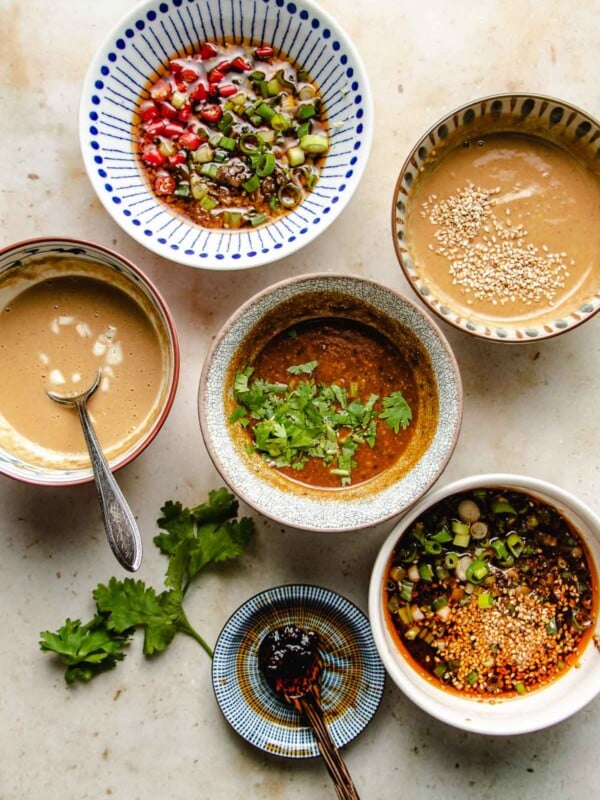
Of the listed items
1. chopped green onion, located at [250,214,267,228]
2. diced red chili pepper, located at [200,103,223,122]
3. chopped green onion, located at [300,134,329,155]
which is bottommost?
chopped green onion, located at [250,214,267,228]

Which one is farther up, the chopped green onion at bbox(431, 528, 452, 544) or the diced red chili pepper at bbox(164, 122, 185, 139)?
the diced red chili pepper at bbox(164, 122, 185, 139)

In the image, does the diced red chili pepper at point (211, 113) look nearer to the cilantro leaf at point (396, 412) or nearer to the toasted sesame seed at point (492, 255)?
the toasted sesame seed at point (492, 255)

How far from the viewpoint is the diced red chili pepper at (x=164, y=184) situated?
208cm

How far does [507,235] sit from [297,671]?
146cm

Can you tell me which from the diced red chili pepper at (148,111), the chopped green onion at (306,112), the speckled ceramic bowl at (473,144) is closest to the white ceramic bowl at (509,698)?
the speckled ceramic bowl at (473,144)

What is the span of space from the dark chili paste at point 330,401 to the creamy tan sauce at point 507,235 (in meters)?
0.30

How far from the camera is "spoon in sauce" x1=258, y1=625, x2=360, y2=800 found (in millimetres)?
2018

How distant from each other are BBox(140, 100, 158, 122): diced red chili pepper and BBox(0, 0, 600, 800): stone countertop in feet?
0.82

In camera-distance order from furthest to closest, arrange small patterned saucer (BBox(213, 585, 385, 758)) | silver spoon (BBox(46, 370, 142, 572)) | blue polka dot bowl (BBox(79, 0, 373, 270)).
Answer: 1. small patterned saucer (BBox(213, 585, 385, 758))
2. blue polka dot bowl (BBox(79, 0, 373, 270))
3. silver spoon (BBox(46, 370, 142, 572))

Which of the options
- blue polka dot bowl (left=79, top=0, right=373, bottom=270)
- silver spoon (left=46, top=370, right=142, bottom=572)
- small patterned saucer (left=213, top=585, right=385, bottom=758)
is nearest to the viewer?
silver spoon (left=46, top=370, right=142, bottom=572)

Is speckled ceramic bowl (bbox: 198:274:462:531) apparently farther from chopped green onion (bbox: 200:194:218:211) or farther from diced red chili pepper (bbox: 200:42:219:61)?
diced red chili pepper (bbox: 200:42:219:61)

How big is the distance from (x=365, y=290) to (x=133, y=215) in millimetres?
712

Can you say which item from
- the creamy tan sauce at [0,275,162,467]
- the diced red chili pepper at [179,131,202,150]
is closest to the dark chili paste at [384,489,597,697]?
the creamy tan sauce at [0,275,162,467]

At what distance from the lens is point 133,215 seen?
2.02 metres
